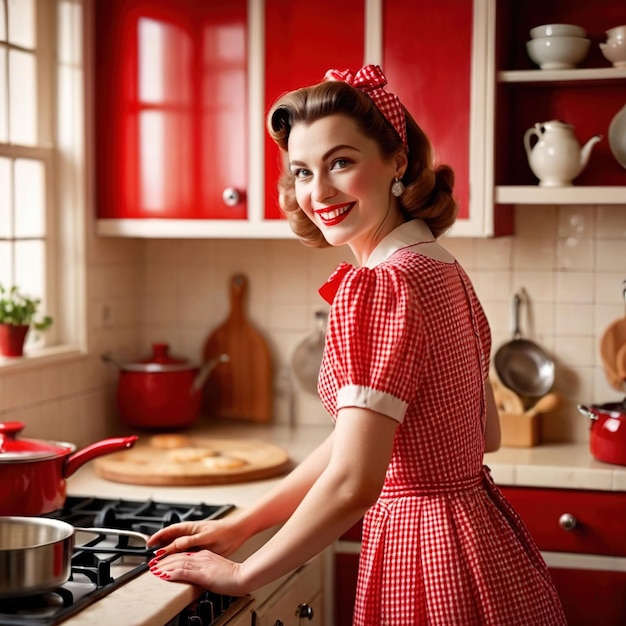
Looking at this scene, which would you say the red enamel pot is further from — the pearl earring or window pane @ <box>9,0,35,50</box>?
window pane @ <box>9,0,35,50</box>

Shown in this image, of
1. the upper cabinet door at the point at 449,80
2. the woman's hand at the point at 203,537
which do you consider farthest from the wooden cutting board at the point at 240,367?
the woman's hand at the point at 203,537

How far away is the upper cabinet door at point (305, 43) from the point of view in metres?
2.92

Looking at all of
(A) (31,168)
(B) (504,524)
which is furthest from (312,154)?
(A) (31,168)

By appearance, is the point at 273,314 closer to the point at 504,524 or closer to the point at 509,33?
the point at 509,33

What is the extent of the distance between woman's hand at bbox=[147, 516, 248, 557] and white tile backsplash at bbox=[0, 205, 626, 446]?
3.44 ft

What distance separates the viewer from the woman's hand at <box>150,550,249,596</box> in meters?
1.73

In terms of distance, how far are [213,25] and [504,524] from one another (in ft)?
5.90

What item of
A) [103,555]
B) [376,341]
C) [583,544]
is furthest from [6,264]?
[583,544]

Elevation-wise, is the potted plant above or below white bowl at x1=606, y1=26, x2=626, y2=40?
below

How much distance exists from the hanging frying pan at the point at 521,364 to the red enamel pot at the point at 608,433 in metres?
0.35

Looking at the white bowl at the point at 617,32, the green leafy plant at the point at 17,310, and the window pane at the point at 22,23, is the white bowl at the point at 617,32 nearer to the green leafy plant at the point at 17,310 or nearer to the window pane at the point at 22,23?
the window pane at the point at 22,23

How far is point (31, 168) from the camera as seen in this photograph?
3.04 m

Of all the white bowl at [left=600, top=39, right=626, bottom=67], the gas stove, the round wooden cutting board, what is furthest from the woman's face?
the white bowl at [left=600, top=39, right=626, bottom=67]

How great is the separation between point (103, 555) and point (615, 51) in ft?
Result: 6.24
